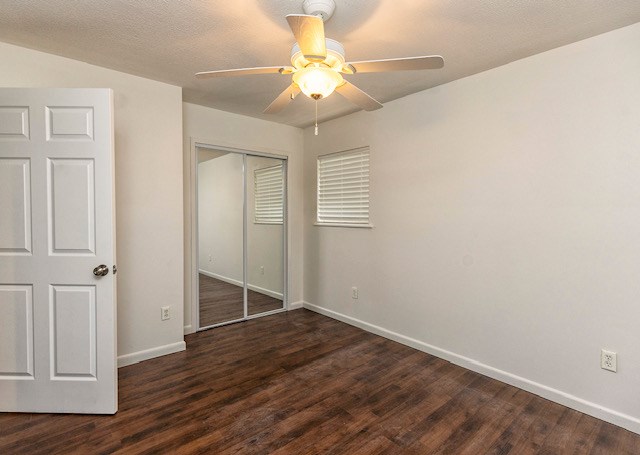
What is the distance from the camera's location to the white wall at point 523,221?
6.61 ft

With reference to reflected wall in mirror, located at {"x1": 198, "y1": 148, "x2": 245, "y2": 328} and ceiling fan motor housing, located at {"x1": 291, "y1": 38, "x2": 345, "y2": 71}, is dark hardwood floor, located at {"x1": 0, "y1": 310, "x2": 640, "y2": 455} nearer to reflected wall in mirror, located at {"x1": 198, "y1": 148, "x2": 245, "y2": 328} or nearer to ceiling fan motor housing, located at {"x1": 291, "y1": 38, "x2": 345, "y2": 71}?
reflected wall in mirror, located at {"x1": 198, "y1": 148, "x2": 245, "y2": 328}

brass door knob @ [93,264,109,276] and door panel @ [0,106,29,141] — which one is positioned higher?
door panel @ [0,106,29,141]

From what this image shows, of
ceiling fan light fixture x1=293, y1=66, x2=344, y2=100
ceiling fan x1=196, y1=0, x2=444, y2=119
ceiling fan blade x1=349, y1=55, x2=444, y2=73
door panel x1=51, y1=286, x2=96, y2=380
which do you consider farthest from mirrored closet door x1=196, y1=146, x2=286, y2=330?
ceiling fan blade x1=349, y1=55, x2=444, y2=73

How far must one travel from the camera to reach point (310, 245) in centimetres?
432

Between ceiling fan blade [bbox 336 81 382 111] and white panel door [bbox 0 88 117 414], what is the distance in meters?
1.47

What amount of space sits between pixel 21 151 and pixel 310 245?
9.75 feet

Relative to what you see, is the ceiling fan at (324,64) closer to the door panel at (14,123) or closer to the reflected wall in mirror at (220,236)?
the door panel at (14,123)

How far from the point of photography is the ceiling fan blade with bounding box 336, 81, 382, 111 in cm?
184

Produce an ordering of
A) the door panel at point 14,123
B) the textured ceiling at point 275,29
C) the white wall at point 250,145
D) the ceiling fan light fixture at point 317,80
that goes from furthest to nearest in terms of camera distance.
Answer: the white wall at point 250,145 < the door panel at point 14,123 < the textured ceiling at point 275,29 < the ceiling fan light fixture at point 317,80

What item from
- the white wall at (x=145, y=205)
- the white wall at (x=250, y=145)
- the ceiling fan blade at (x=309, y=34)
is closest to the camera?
the ceiling fan blade at (x=309, y=34)

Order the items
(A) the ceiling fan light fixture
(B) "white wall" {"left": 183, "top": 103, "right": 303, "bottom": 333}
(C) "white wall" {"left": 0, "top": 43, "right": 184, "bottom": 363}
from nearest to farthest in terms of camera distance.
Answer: (A) the ceiling fan light fixture
(C) "white wall" {"left": 0, "top": 43, "right": 184, "bottom": 363}
(B) "white wall" {"left": 183, "top": 103, "right": 303, "bottom": 333}

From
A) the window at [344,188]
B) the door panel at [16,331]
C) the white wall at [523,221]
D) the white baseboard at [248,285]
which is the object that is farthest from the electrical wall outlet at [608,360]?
the door panel at [16,331]

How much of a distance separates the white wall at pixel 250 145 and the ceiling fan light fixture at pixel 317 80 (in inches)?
85.0

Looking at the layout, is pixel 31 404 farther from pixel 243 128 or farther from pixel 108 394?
pixel 243 128
